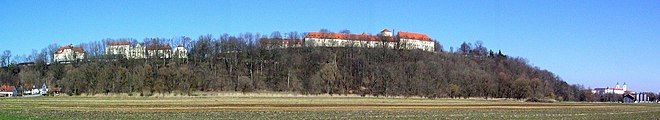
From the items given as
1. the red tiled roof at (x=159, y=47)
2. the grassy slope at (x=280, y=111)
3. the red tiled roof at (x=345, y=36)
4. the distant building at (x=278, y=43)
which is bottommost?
the grassy slope at (x=280, y=111)

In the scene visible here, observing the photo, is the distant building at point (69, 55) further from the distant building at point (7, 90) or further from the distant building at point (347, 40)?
the distant building at point (347, 40)

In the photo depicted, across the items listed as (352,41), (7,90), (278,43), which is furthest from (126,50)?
(352,41)

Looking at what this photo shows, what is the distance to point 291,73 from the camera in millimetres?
137375

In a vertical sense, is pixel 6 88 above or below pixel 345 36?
below

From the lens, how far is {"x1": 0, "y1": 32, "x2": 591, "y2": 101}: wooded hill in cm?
11150

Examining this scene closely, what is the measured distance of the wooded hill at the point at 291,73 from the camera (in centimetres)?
11150

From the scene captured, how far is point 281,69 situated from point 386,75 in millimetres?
23123

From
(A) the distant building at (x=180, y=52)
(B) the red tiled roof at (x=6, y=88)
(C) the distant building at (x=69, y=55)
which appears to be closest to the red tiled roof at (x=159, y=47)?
(A) the distant building at (x=180, y=52)

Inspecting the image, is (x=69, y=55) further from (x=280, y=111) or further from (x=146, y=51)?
(x=280, y=111)

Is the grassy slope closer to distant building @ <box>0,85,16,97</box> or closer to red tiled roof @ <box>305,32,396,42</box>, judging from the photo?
distant building @ <box>0,85,16,97</box>

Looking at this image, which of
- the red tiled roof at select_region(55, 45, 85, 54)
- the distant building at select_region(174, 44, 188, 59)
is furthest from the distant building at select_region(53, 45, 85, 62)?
the distant building at select_region(174, 44, 188, 59)

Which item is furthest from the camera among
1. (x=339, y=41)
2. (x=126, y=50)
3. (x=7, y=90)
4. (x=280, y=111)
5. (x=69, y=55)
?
(x=339, y=41)

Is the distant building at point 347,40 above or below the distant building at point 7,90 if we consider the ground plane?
above

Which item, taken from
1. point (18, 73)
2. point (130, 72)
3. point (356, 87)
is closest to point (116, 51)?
point (18, 73)
